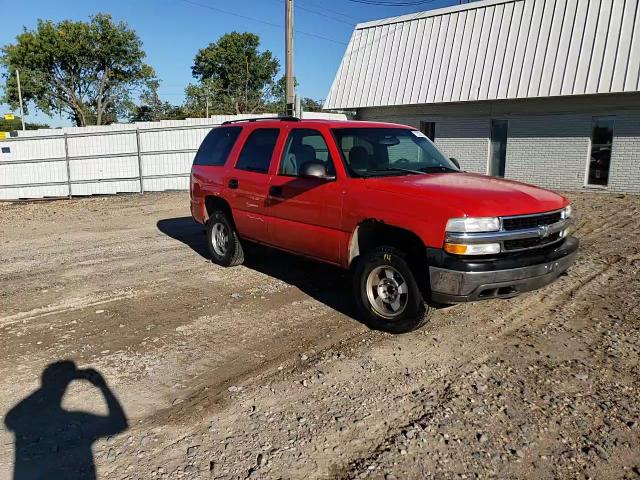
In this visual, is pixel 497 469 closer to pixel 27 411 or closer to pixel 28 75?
pixel 27 411

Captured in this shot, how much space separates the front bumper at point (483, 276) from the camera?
403 cm

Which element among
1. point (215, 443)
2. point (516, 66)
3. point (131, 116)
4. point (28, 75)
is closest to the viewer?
point (215, 443)

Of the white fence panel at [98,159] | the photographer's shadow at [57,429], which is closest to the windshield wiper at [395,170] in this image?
the photographer's shadow at [57,429]

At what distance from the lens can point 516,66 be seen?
15.1m

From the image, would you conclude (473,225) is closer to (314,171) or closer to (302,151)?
(314,171)

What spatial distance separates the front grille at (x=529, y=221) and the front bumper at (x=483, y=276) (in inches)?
9.6

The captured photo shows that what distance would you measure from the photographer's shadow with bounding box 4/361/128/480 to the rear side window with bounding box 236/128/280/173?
123 inches

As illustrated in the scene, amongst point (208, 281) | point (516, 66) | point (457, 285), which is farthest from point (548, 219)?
point (516, 66)

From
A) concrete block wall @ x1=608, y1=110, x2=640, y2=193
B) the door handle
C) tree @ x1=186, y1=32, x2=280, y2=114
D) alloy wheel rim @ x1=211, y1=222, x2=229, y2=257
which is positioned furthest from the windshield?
tree @ x1=186, y1=32, x2=280, y2=114

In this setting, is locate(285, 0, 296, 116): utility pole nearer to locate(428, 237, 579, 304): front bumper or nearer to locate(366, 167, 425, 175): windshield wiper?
locate(366, 167, 425, 175): windshield wiper

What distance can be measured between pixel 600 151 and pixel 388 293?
12.4 metres

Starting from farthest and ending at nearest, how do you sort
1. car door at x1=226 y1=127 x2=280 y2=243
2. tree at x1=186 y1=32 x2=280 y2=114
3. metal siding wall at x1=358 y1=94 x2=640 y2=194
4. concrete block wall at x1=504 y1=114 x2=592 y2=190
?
tree at x1=186 y1=32 x2=280 y2=114 → concrete block wall at x1=504 y1=114 x2=592 y2=190 → metal siding wall at x1=358 y1=94 x2=640 y2=194 → car door at x1=226 y1=127 x2=280 y2=243

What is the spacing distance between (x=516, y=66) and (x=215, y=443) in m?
15.0

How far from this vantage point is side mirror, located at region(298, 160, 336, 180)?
4941 mm
